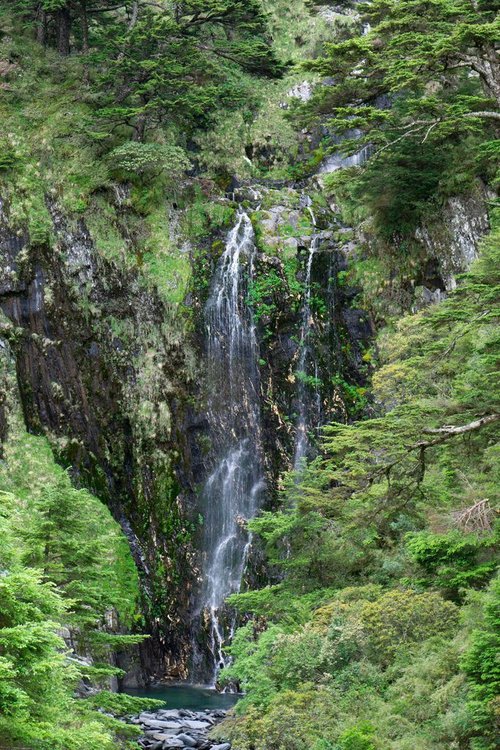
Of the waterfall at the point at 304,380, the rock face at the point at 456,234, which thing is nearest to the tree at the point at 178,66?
the waterfall at the point at 304,380

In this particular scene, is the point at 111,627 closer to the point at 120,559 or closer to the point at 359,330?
the point at 120,559

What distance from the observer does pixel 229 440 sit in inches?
917

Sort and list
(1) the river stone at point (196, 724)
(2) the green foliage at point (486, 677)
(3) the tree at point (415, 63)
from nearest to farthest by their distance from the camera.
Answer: (2) the green foliage at point (486, 677) < (3) the tree at point (415, 63) < (1) the river stone at point (196, 724)

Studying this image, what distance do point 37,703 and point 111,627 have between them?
14251 mm

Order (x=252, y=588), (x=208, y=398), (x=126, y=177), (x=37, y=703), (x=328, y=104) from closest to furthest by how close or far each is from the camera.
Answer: (x=37, y=703), (x=328, y=104), (x=252, y=588), (x=208, y=398), (x=126, y=177)

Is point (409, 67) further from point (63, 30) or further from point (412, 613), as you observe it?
point (63, 30)

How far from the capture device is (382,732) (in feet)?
30.6

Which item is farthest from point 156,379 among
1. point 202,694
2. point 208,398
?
point 202,694

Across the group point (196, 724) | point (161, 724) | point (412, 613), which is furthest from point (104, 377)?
point (412, 613)

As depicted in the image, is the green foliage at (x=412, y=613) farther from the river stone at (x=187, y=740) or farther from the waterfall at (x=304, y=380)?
the waterfall at (x=304, y=380)

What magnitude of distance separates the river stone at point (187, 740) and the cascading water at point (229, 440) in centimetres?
561

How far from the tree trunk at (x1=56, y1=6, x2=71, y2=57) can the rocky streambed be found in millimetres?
23095

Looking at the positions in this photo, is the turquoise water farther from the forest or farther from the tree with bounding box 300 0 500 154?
the tree with bounding box 300 0 500 154

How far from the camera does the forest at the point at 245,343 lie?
11.2m
